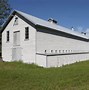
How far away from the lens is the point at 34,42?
22375mm

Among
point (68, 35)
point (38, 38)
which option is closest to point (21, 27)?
point (38, 38)

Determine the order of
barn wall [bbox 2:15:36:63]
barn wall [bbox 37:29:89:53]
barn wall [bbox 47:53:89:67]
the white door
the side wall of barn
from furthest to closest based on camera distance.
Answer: the white door → barn wall [bbox 37:29:89:53] → barn wall [bbox 2:15:36:63] → the side wall of barn → barn wall [bbox 47:53:89:67]

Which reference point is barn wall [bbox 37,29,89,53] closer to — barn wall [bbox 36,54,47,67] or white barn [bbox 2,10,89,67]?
white barn [bbox 2,10,89,67]

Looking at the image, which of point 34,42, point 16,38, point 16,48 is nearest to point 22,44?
point 16,48

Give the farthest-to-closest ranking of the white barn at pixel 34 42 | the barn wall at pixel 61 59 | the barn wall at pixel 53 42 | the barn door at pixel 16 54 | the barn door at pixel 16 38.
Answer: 1. the barn door at pixel 16 38
2. the barn door at pixel 16 54
3. the barn wall at pixel 53 42
4. the white barn at pixel 34 42
5. the barn wall at pixel 61 59

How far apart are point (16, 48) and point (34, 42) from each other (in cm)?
410

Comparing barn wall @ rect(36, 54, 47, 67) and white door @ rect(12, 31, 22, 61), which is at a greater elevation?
white door @ rect(12, 31, 22, 61)

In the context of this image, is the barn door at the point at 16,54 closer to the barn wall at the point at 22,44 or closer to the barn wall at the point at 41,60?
the barn wall at the point at 22,44

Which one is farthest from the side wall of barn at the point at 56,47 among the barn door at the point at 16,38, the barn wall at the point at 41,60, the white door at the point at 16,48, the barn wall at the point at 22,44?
the barn door at the point at 16,38

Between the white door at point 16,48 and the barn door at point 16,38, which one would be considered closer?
the white door at point 16,48

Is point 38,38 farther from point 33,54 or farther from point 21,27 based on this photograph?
point 21,27

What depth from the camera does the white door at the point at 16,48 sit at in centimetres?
2475

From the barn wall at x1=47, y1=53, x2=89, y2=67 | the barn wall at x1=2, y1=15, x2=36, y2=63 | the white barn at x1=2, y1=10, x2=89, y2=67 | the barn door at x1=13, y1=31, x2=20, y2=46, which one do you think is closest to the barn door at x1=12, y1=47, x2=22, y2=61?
the white barn at x1=2, y1=10, x2=89, y2=67

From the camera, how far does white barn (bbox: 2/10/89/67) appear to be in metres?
A: 22.2
